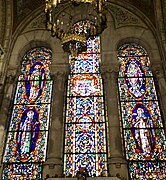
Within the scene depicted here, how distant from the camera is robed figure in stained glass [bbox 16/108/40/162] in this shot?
9.07 meters

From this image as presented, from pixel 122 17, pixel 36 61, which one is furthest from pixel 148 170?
pixel 122 17

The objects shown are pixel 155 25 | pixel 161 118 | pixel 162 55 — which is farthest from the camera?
pixel 155 25

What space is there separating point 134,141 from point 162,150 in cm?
89

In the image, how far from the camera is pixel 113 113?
30.7ft

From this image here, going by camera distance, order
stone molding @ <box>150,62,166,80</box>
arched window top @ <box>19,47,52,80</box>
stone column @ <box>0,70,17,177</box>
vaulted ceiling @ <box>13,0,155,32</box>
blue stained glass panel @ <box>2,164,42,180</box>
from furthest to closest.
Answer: vaulted ceiling @ <box>13,0,155,32</box>, arched window top @ <box>19,47,52,80</box>, stone molding @ <box>150,62,166,80</box>, stone column @ <box>0,70,17,177</box>, blue stained glass panel @ <box>2,164,42,180</box>

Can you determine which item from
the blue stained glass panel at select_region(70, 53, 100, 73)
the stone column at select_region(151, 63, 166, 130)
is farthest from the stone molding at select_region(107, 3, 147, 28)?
A: the stone column at select_region(151, 63, 166, 130)

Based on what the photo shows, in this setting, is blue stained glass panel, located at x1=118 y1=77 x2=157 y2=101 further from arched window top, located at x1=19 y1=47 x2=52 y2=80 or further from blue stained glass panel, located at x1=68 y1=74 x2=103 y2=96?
arched window top, located at x1=19 y1=47 x2=52 y2=80

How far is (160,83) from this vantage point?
10000 mm

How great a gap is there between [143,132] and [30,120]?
12.5 feet

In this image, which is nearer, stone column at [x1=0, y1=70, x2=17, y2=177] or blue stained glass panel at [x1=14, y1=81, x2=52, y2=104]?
stone column at [x1=0, y1=70, x2=17, y2=177]

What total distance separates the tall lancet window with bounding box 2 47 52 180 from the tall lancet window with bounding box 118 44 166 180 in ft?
8.85

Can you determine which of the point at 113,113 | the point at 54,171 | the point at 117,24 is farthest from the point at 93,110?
the point at 117,24

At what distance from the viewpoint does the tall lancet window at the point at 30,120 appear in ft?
28.9

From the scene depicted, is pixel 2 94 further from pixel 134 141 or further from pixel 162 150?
pixel 162 150
